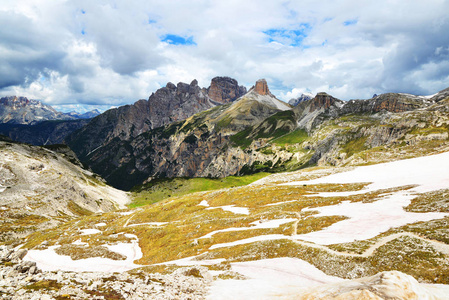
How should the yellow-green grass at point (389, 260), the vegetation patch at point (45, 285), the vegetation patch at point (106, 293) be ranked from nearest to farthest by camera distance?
1. the vegetation patch at point (45, 285)
2. the vegetation patch at point (106, 293)
3. the yellow-green grass at point (389, 260)

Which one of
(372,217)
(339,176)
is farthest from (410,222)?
(339,176)

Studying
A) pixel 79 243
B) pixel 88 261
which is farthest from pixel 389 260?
pixel 79 243

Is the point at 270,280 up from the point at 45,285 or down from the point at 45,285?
down

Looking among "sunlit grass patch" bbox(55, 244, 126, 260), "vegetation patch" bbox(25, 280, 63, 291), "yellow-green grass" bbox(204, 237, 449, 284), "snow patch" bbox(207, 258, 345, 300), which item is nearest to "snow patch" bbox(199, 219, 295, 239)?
"yellow-green grass" bbox(204, 237, 449, 284)

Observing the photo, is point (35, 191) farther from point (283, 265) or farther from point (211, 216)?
point (283, 265)

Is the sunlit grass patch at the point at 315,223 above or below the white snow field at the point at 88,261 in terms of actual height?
above

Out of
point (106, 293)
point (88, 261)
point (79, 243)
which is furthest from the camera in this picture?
point (79, 243)

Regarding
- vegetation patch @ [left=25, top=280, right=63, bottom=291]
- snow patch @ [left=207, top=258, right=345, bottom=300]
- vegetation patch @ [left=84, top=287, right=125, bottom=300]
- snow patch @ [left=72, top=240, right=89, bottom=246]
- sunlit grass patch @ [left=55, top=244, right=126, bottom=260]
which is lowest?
snow patch @ [left=72, top=240, right=89, bottom=246]

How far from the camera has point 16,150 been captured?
634ft

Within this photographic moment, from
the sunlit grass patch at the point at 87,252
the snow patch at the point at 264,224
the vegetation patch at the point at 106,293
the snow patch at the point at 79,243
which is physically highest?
the vegetation patch at the point at 106,293

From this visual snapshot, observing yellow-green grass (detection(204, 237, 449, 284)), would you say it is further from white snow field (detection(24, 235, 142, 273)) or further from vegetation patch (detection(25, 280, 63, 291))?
white snow field (detection(24, 235, 142, 273))

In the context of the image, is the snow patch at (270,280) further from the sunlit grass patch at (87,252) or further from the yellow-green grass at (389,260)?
the sunlit grass patch at (87,252)

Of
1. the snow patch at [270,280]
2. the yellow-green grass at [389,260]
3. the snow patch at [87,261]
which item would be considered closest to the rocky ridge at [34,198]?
the snow patch at [87,261]

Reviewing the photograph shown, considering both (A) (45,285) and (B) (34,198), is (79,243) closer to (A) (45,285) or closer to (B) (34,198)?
(A) (45,285)
